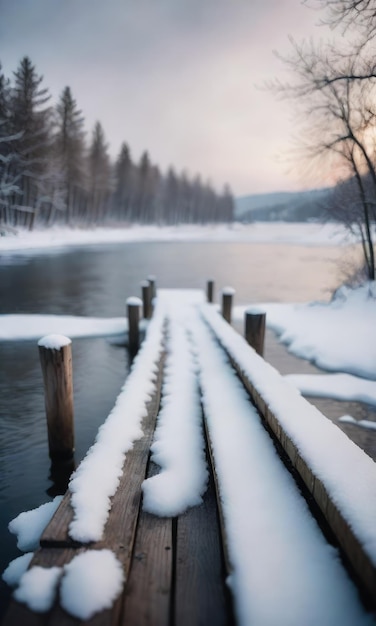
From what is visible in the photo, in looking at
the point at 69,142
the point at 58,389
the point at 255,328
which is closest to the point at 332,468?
the point at 58,389

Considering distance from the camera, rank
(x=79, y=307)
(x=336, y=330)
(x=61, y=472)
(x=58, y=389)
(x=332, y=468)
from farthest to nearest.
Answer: (x=79, y=307), (x=336, y=330), (x=61, y=472), (x=58, y=389), (x=332, y=468)

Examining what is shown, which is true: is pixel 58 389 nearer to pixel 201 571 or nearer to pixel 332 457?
pixel 201 571

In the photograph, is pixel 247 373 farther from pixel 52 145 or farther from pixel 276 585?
pixel 52 145

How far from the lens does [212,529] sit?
7.48 ft

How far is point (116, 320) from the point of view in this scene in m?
11.4

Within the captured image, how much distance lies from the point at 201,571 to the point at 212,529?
319 mm

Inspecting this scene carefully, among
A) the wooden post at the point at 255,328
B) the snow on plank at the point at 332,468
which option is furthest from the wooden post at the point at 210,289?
the snow on plank at the point at 332,468

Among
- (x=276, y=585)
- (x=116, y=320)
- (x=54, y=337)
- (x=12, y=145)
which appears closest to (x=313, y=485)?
(x=276, y=585)

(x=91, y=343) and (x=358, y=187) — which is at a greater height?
(x=358, y=187)

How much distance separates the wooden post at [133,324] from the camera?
8.98 m

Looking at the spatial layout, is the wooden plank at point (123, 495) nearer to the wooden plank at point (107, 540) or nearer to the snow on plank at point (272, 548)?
the wooden plank at point (107, 540)

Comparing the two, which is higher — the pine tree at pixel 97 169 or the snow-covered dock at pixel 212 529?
the pine tree at pixel 97 169

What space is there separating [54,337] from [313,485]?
2851 mm

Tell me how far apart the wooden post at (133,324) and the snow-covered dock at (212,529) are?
5305 mm
